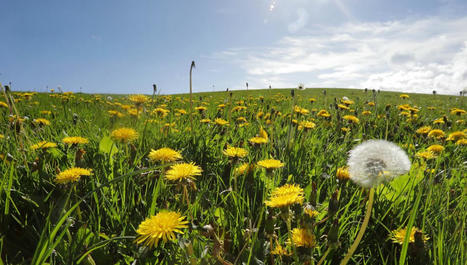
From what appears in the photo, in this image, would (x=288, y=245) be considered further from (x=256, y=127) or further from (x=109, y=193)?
(x=256, y=127)

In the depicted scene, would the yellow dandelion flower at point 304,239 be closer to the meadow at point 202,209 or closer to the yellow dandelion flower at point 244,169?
the meadow at point 202,209

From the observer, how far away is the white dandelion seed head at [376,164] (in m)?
0.78

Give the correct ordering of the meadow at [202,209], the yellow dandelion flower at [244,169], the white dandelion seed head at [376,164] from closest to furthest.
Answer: the white dandelion seed head at [376,164] < the meadow at [202,209] < the yellow dandelion flower at [244,169]

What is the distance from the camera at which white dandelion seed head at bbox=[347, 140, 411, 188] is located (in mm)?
780

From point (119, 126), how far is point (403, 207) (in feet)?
5.47

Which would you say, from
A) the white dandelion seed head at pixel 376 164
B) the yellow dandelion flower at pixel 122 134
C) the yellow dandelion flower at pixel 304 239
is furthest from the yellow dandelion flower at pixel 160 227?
the yellow dandelion flower at pixel 122 134

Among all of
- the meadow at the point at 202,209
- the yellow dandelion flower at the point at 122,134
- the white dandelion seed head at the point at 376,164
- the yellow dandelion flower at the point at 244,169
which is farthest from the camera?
the yellow dandelion flower at the point at 122,134

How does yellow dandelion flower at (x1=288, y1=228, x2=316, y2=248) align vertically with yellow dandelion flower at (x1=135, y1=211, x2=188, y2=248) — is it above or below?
below

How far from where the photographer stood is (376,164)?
817 millimetres

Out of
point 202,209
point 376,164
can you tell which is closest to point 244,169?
point 202,209

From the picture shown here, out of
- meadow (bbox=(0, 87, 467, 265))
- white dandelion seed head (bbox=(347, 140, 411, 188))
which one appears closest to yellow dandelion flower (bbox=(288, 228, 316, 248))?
meadow (bbox=(0, 87, 467, 265))

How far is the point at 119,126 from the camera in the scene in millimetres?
1660

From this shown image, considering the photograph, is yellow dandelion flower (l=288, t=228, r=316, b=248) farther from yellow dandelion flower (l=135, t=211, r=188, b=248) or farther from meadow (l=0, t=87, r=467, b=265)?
yellow dandelion flower (l=135, t=211, r=188, b=248)

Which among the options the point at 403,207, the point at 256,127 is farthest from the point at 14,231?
the point at 256,127
